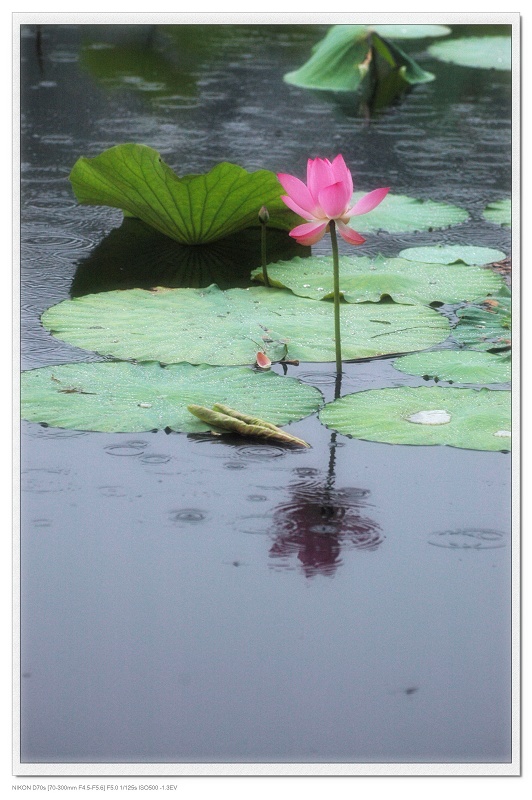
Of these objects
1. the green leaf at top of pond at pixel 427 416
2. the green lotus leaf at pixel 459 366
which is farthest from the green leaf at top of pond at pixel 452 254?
the green leaf at top of pond at pixel 427 416

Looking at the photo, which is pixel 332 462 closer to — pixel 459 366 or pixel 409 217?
pixel 459 366

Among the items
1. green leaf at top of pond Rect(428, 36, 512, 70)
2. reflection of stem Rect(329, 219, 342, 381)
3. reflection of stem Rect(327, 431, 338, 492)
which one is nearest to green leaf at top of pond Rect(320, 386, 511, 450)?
reflection of stem Rect(327, 431, 338, 492)

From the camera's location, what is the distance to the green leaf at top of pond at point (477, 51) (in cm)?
562

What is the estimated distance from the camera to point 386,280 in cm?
227

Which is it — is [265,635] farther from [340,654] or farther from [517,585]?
[517,585]

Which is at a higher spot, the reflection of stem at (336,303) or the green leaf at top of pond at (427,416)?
the reflection of stem at (336,303)

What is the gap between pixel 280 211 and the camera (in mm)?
2561

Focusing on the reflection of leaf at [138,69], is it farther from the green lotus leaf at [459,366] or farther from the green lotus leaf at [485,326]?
the green lotus leaf at [459,366]

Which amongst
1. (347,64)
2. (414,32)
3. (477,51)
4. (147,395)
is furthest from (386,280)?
(414,32)

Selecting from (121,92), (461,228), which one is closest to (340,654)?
(461,228)

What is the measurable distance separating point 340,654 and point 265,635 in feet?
0.31

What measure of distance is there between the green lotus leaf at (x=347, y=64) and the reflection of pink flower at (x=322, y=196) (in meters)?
3.49

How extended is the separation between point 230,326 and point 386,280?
0.45 m

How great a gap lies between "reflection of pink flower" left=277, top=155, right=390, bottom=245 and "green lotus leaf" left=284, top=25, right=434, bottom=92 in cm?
349
